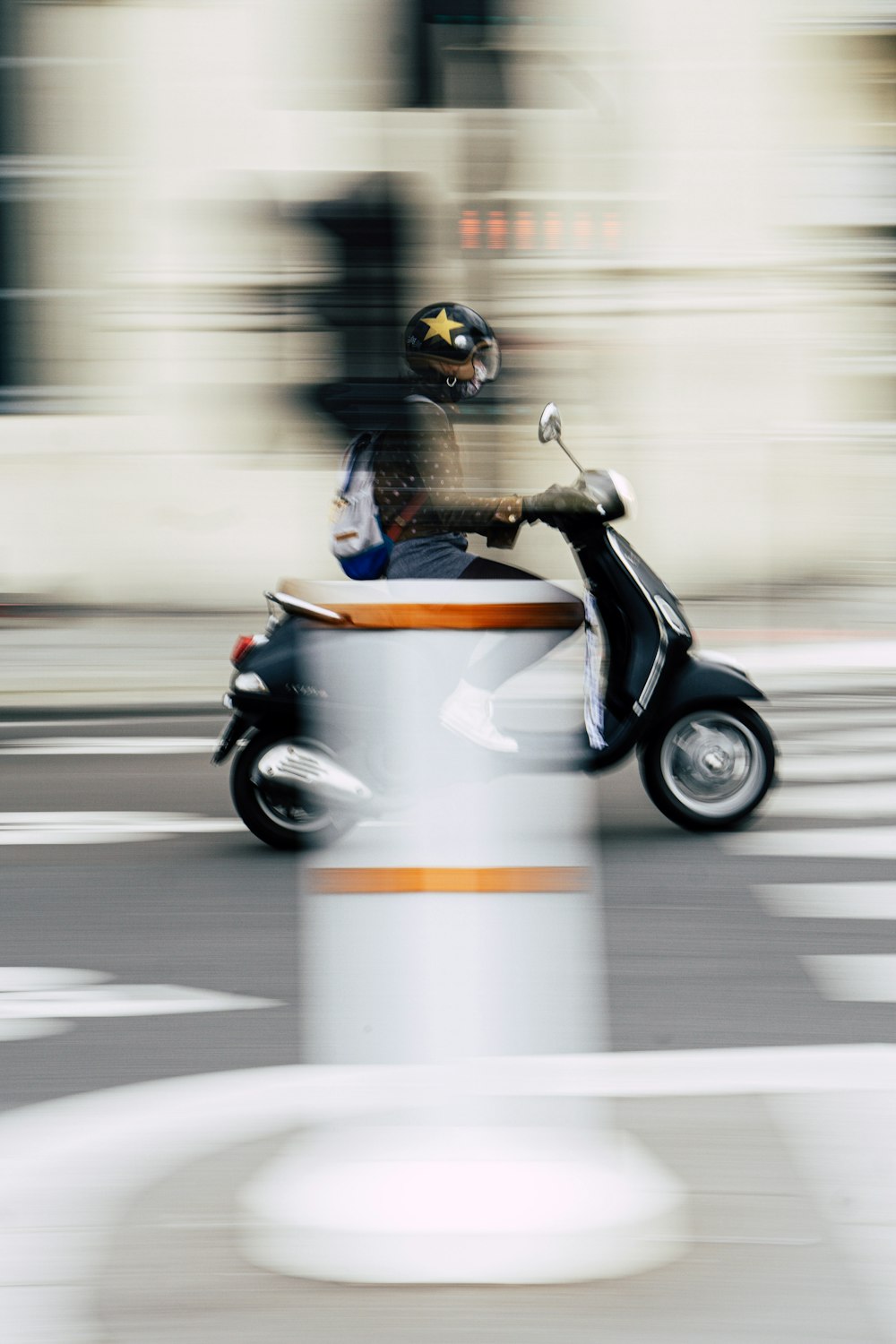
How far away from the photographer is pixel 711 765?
5.86m

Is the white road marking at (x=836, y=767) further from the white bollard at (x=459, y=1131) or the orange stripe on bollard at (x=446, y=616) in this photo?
the orange stripe on bollard at (x=446, y=616)

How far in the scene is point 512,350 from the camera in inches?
101

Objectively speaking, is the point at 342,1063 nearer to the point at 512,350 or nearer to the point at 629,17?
the point at 512,350

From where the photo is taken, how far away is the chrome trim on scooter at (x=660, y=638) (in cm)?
570

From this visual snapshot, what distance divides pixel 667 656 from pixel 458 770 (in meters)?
2.95

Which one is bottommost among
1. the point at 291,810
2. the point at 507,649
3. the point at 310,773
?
the point at 291,810

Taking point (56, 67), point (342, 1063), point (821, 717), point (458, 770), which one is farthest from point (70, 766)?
point (56, 67)

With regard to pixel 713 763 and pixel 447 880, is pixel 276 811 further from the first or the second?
pixel 447 880

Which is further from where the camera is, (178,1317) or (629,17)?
(178,1317)

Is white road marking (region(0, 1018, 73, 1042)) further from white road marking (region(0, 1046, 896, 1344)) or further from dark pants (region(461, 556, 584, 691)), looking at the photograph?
dark pants (region(461, 556, 584, 691))

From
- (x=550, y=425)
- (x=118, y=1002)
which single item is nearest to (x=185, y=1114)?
(x=118, y=1002)

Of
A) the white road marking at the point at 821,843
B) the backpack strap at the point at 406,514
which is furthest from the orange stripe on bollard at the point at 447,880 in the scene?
the white road marking at the point at 821,843

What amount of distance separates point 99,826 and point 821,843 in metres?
2.42

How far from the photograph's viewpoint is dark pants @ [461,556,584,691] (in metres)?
3.62
